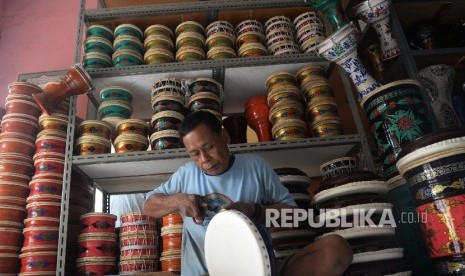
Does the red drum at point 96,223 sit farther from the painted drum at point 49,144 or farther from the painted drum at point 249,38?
the painted drum at point 249,38

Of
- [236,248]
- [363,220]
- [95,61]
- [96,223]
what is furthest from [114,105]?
[363,220]

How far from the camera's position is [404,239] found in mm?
1557

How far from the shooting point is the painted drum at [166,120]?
5.81ft

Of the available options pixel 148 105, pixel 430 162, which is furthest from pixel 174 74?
pixel 430 162

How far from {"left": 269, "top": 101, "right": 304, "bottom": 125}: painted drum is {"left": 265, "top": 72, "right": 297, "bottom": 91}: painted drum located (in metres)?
0.13

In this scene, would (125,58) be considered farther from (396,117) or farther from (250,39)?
(396,117)

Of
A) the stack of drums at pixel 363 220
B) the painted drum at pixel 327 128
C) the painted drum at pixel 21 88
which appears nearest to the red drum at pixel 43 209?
the painted drum at pixel 21 88

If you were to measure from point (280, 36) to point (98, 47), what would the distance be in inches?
40.2

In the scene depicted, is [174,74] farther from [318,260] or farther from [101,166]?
[318,260]

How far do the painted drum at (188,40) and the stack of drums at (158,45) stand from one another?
0.21ft

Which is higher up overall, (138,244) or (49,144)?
(49,144)

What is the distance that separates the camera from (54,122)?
1.78 metres

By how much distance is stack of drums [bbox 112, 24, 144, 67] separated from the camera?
192 cm

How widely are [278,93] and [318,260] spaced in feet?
3.10
